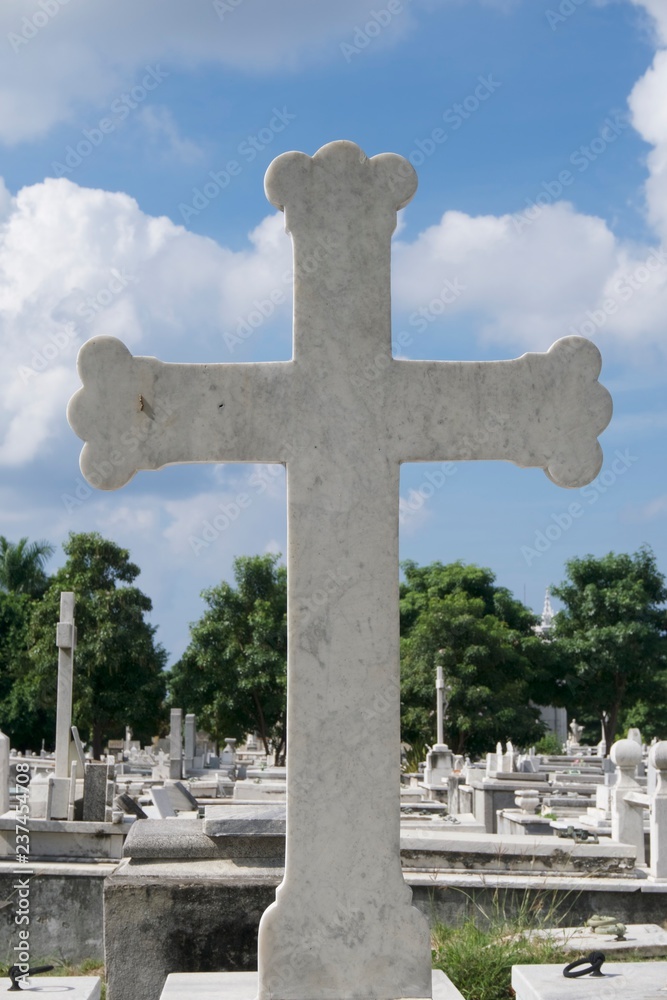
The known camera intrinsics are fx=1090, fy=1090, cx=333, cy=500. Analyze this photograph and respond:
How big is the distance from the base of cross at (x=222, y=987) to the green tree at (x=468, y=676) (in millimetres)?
38473

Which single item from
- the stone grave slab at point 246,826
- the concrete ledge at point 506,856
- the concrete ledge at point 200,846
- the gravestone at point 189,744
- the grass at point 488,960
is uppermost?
the stone grave slab at point 246,826

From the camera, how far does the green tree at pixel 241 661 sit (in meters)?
44.4

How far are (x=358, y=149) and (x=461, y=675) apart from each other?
4140 centimetres

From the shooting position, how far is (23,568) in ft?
179

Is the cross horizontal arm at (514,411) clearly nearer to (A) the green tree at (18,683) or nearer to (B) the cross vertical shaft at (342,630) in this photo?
(B) the cross vertical shaft at (342,630)

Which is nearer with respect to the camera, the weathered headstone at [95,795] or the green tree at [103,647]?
the weathered headstone at [95,795]

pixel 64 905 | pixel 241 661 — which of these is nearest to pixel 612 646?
pixel 241 661

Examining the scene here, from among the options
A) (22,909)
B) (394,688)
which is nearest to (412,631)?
(22,909)

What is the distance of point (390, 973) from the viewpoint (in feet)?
13.4

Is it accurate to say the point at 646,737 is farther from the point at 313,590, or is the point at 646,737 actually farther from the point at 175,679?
the point at 313,590

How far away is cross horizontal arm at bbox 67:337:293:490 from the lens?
4227 millimetres

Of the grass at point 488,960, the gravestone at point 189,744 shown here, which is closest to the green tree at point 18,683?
the gravestone at point 189,744

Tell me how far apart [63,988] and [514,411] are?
2.97 metres

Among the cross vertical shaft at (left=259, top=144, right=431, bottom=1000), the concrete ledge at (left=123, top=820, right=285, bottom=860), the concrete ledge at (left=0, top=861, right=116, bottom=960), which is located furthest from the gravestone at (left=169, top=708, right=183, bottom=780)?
the cross vertical shaft at (left=259, top=144, right=431, bottom=1000)
